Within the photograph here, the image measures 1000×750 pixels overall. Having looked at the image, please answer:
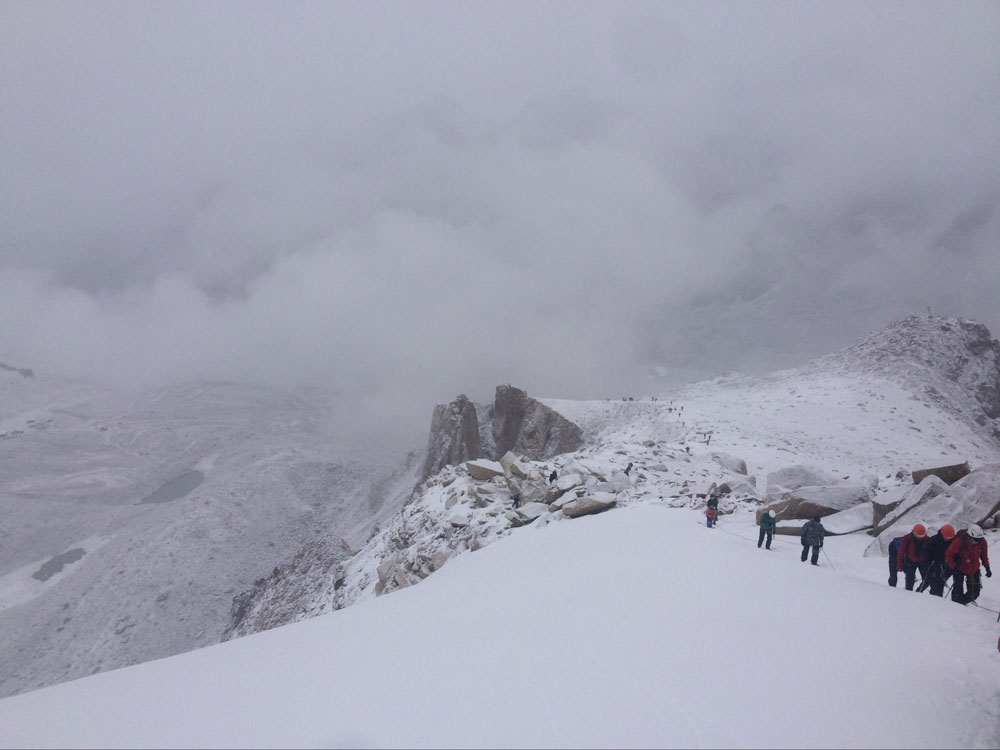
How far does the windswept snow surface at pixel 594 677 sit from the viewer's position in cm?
437

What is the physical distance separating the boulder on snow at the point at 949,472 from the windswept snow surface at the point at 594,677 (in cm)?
846

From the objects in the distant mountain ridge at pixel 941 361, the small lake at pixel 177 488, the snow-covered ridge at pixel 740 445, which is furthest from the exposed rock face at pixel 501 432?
the small lake at pixel 177 488

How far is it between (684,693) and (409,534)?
1880 cm

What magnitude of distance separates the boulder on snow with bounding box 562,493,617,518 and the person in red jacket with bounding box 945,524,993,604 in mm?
10154

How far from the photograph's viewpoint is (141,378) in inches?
4395

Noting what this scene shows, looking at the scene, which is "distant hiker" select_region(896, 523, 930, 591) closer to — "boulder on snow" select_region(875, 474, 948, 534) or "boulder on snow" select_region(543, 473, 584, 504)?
"boulder on snow" select_region(875, 474, 948, 534)

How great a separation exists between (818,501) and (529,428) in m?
28.6

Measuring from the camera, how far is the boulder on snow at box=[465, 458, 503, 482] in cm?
2309

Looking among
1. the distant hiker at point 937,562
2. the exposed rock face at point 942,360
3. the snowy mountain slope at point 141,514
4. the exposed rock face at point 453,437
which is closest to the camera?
the distant hiker at point 937,562

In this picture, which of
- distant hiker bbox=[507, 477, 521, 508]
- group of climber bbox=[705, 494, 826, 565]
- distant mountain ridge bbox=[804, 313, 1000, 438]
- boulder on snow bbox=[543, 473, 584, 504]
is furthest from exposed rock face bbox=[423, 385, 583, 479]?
distant mountain ridge bbox=[804, 313, 1000, 438]

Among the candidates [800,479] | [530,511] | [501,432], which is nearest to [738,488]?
[800,479]

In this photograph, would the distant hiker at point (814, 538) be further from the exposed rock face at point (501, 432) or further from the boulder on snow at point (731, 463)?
the exposed rock face at point (501, 432)

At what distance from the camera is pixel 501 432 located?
1836 inches

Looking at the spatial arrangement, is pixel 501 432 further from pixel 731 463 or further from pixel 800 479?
pixel 800 479
